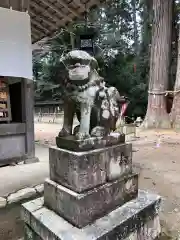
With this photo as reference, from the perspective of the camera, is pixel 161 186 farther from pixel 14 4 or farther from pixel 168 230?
pixel 14 4

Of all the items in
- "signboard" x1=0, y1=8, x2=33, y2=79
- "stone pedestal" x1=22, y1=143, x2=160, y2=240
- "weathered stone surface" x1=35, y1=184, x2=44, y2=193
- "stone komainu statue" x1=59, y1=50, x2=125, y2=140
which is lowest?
"weathered stone surface" x1=35, y1=184, x2=44, y2=193

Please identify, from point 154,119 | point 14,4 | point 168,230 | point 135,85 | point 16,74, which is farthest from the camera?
point 135,85

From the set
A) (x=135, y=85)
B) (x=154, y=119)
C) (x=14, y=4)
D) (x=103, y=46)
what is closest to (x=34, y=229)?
(x=14, y=4)

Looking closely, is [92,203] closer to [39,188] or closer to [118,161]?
[118,161]

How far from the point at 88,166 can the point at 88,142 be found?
0.17 metres

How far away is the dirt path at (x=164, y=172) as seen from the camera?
6.82ft

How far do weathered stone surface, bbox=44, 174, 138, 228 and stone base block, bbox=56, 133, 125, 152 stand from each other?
0.99ft

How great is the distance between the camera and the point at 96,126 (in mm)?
1654

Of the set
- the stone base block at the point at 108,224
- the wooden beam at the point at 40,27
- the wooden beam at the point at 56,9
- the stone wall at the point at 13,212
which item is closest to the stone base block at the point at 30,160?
the stone wall at the point at 13,212

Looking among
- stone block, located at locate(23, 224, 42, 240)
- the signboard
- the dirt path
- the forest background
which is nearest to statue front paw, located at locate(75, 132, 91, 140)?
stone block, located at locate(23, 224, 42, 240)

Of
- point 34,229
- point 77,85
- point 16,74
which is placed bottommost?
point 34,229

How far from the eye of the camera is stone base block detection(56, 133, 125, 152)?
1511 millimetres

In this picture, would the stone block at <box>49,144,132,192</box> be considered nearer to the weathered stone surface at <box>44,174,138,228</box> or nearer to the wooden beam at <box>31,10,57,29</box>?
the weathered stone surface at <box>44,174,138,228</box>

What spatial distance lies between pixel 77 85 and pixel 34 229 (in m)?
1.17
